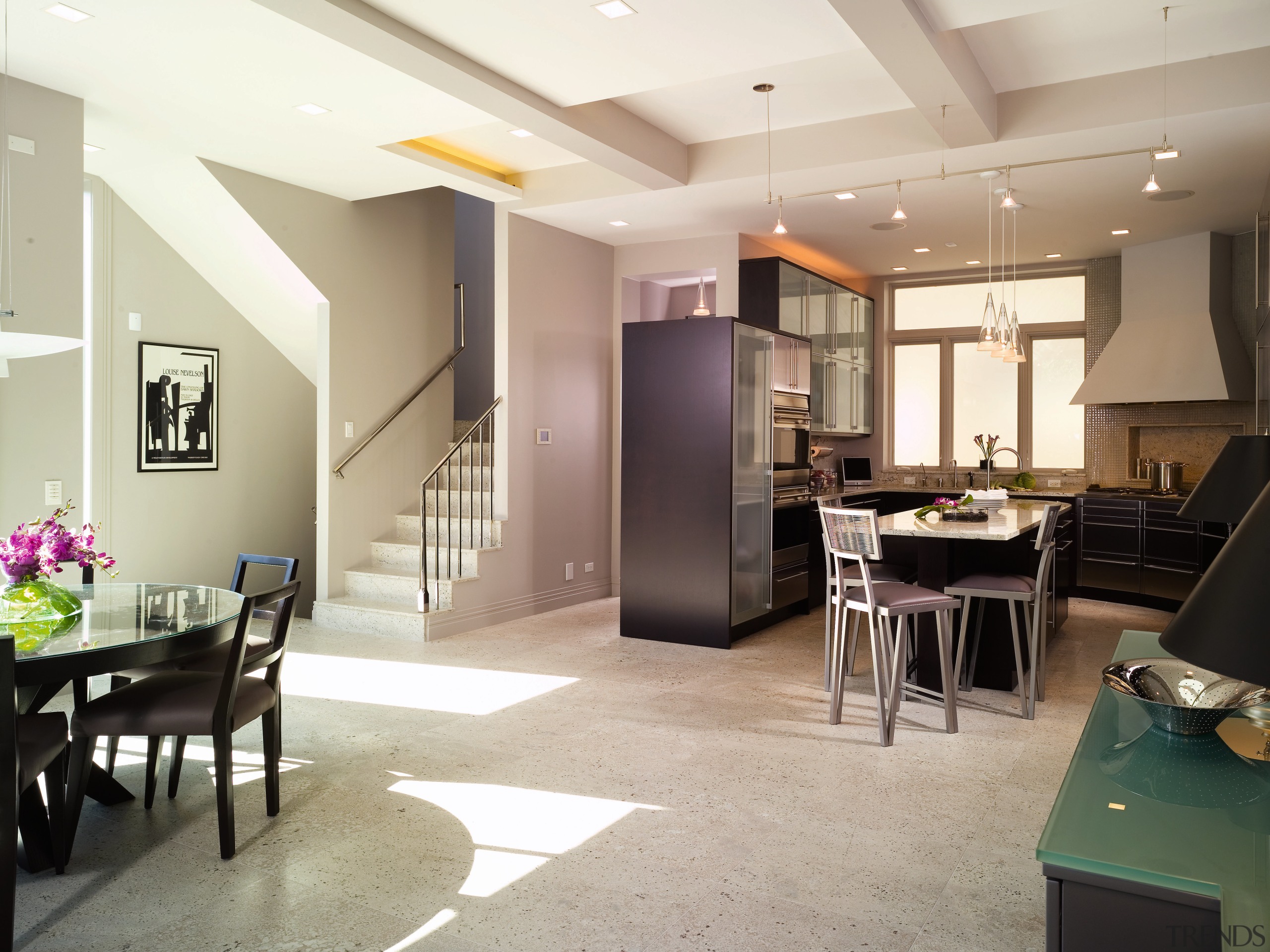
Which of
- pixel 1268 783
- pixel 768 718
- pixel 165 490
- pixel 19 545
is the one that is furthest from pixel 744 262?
pixel 1268 783

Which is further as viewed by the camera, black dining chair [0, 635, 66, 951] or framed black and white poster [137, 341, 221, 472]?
framed black and white poster [137, 341, 221, 472]

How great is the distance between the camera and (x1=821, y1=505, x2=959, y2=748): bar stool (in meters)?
3.82

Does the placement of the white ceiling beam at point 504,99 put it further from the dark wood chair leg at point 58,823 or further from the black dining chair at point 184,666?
the dark wood chair leg at point 58,823

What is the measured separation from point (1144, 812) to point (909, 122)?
4.62 metres

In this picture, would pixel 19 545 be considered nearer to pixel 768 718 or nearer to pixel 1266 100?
pixel 768 718

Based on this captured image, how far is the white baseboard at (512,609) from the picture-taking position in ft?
19.5

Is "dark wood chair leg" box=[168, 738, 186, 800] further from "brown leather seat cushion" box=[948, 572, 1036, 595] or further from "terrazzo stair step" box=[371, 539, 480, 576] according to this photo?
"brown leather seat cushion" box=[948, 572, 1036, 595]

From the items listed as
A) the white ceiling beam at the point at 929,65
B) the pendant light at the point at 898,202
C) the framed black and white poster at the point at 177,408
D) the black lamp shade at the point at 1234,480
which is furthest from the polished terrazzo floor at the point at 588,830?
the white ceiling beam at the point at 929,65

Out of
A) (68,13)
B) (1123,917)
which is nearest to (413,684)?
(68,13)

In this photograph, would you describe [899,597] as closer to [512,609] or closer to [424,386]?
[512,609]

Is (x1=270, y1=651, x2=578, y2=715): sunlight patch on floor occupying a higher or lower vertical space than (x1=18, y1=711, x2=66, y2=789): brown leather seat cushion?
lower

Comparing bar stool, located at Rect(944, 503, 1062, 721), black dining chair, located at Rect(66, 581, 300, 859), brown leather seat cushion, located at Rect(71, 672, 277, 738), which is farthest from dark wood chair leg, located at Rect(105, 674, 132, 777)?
bar stool, located at Rect(944, 503, 1062, 721)

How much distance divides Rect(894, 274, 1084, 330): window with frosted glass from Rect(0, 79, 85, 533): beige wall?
6.97 m

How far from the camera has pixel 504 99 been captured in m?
4.41
